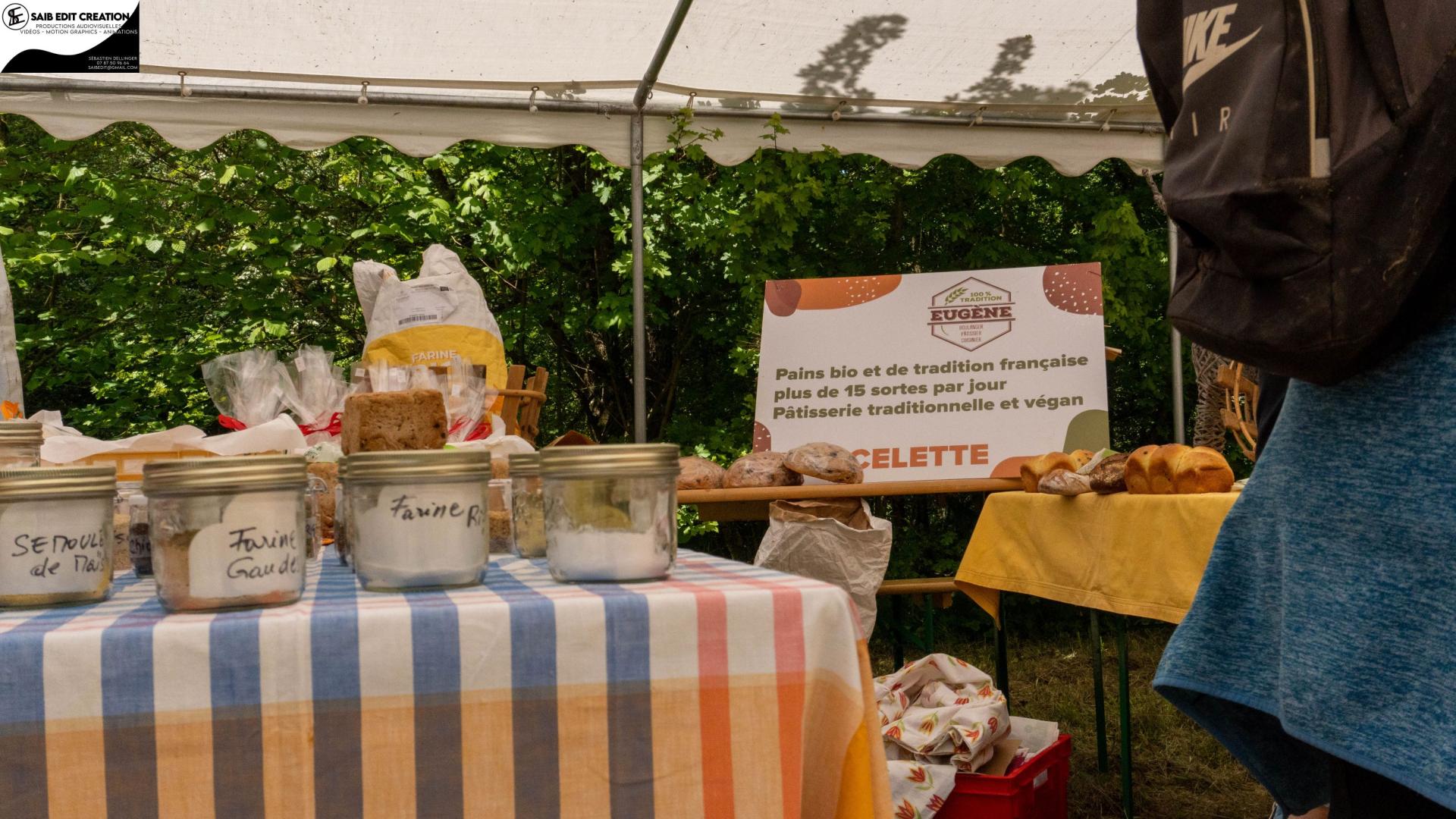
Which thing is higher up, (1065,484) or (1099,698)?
(1065,484)

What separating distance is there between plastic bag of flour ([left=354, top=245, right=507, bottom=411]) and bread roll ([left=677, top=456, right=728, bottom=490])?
1.10m

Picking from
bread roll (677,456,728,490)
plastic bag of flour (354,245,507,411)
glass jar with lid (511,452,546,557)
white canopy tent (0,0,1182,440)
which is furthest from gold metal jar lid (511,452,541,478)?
white canopy tent (0,0,1182,440)

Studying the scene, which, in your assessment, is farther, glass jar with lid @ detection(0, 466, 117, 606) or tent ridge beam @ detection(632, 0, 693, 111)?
tent ridge beam @ detection(632, 0, 693, 111)

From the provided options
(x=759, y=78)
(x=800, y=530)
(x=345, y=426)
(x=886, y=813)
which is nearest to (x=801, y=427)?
(x=800, y=530)

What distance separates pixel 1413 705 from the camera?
2.34ft

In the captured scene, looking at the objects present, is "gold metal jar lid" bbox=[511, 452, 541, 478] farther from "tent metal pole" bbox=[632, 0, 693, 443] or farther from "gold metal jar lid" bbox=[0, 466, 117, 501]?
"tent metal pole" bbox=[632, 0, 693, 443]

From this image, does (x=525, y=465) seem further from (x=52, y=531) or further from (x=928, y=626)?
(x=928, y=626)

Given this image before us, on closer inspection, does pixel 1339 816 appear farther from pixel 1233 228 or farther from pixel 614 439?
pixel 614 439

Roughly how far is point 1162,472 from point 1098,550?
0.86 ft

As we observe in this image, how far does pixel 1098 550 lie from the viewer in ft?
8.86

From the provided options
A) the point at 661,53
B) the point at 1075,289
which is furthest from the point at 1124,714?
the point at 661,53

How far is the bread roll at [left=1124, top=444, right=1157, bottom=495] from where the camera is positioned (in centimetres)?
259

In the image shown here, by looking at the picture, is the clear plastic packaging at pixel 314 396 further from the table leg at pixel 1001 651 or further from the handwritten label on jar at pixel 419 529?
the table leg at pixel 1001 651

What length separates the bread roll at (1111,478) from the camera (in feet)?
8.91
